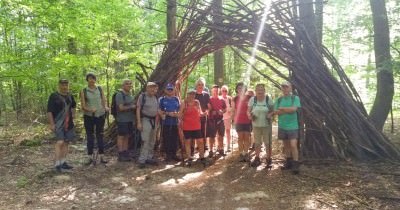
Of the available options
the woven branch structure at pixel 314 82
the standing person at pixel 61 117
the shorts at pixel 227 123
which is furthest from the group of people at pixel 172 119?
the woven branch structure at pixel 314 82

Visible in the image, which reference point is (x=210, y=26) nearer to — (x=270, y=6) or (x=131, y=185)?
(x=270, y=6)

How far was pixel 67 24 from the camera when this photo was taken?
32.5 ft

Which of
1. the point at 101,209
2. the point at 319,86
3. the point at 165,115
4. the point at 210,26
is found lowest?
the point at 101,209

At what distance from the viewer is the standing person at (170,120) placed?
7742 mm

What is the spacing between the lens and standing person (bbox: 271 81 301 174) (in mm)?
6859

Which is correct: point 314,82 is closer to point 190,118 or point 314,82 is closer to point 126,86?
point 190,118

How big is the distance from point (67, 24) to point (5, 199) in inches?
223

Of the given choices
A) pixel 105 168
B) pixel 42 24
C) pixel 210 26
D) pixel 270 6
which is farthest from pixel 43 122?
pixel 270 6

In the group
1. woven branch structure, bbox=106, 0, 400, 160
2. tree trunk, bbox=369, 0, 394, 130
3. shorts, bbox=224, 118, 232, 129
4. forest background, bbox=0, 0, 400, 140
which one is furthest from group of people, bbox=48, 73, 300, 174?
tree trunk, bbox=369, 0, 394, 130

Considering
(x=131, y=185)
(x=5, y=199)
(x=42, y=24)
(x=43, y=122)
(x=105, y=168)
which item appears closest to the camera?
(x=5, y=199)

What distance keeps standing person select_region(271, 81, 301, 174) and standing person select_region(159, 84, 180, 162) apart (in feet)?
6.93

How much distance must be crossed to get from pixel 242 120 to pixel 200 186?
2379mm

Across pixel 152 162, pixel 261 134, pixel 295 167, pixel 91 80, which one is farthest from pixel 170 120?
pixel 295 167

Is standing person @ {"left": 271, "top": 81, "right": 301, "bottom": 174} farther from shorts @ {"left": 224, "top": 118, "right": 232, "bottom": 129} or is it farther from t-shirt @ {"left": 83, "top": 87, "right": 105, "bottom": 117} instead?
t-shirt @ {"left": 83, "top": 87, "right": 105, "bottom": 117}
